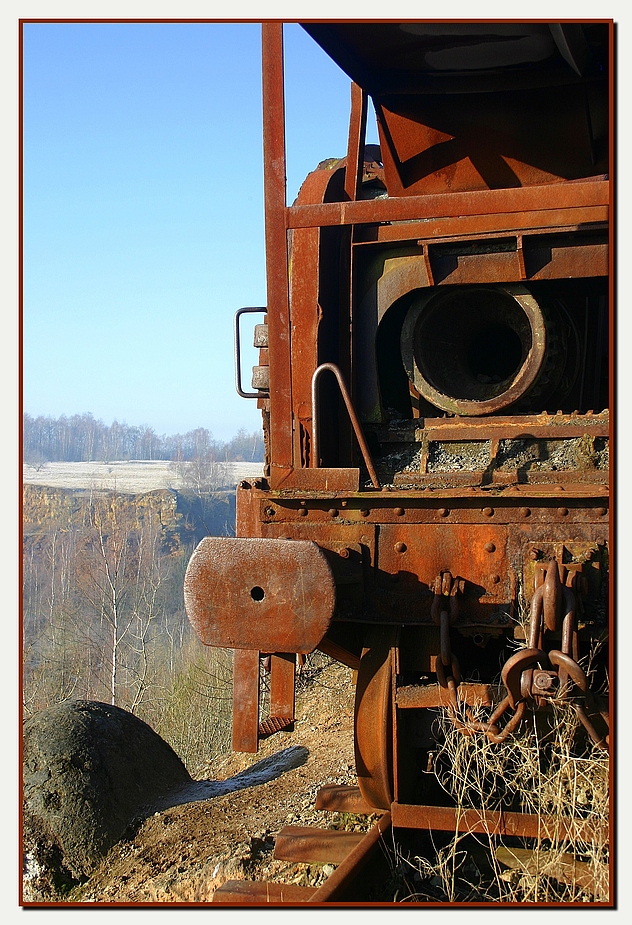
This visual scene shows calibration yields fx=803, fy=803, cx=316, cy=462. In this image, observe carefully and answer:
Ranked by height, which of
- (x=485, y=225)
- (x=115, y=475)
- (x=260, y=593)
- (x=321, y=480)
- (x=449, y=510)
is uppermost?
(x=485, y=225)

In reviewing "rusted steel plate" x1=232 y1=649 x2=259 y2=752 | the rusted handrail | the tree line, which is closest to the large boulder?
"rusted steel plate" x1=232 y1=649 x2=259 y2=752

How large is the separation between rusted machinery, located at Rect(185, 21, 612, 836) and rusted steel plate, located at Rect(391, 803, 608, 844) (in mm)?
15

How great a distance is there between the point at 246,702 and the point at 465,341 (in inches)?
82.5

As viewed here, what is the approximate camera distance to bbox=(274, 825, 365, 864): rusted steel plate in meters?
3.45

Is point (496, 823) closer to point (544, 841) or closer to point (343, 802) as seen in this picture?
point (544, 841)

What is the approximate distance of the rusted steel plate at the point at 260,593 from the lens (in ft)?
10.1

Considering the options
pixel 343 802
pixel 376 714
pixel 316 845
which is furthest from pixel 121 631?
pixel 376 714

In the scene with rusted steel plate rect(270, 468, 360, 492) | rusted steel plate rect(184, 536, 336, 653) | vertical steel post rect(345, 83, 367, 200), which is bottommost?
rusted steel plate rect(184, 536, 336, 653)

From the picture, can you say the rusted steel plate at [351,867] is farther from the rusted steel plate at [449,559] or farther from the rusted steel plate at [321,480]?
the rusted steel plate at [321,480]

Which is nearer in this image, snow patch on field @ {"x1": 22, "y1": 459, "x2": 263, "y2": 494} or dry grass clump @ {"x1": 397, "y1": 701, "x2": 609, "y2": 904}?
dry grass clump @ {"x1": 397, "y1": 701, "x2": 609, "y2": 904}

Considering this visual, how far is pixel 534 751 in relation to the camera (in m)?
3.15

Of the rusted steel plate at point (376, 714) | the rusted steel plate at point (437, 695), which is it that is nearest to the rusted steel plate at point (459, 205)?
the rusted steel plate at point (376, 714)

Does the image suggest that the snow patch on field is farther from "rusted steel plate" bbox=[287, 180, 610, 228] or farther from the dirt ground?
"rusted steel plate" bbox=[287, 180, 610, 228]

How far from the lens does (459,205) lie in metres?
3.36
